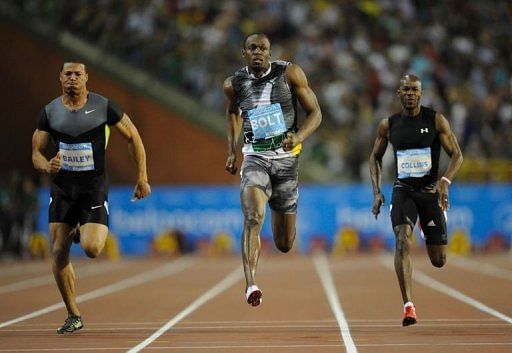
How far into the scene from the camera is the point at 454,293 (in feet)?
53.9

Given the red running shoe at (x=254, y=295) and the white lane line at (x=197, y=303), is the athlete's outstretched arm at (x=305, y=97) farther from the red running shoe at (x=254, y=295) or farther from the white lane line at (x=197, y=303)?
the white lane line at (x=197, y=303)

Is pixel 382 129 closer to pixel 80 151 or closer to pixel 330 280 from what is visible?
pixel 80 151

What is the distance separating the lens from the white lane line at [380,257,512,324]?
1307 centimetres

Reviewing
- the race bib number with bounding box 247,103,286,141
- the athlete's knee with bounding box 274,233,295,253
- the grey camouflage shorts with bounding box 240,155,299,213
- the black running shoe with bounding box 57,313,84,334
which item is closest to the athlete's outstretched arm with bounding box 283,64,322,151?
the race bib number with bounding box 247,103,286,141

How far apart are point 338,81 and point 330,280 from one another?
30.1 feet

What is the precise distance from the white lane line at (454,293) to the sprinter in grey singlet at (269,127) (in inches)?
108

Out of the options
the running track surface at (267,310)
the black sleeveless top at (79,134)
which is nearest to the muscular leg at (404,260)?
the running track surface at (267,310)

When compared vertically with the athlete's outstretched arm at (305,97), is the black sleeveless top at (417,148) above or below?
below

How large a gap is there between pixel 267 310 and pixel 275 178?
122 inches

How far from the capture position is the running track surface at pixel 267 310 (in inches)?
405

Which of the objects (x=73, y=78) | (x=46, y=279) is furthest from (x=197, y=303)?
(x=46, y=279)

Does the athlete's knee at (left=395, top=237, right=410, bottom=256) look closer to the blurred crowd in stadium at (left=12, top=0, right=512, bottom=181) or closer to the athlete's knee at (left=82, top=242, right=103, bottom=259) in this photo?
the athlete's knee at (left=82, top=242, right=103, bottom=259)

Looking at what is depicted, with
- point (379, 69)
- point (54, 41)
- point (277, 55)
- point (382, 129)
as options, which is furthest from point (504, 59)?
point (382, 129)

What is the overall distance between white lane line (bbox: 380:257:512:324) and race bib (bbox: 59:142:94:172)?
453 centimetres
